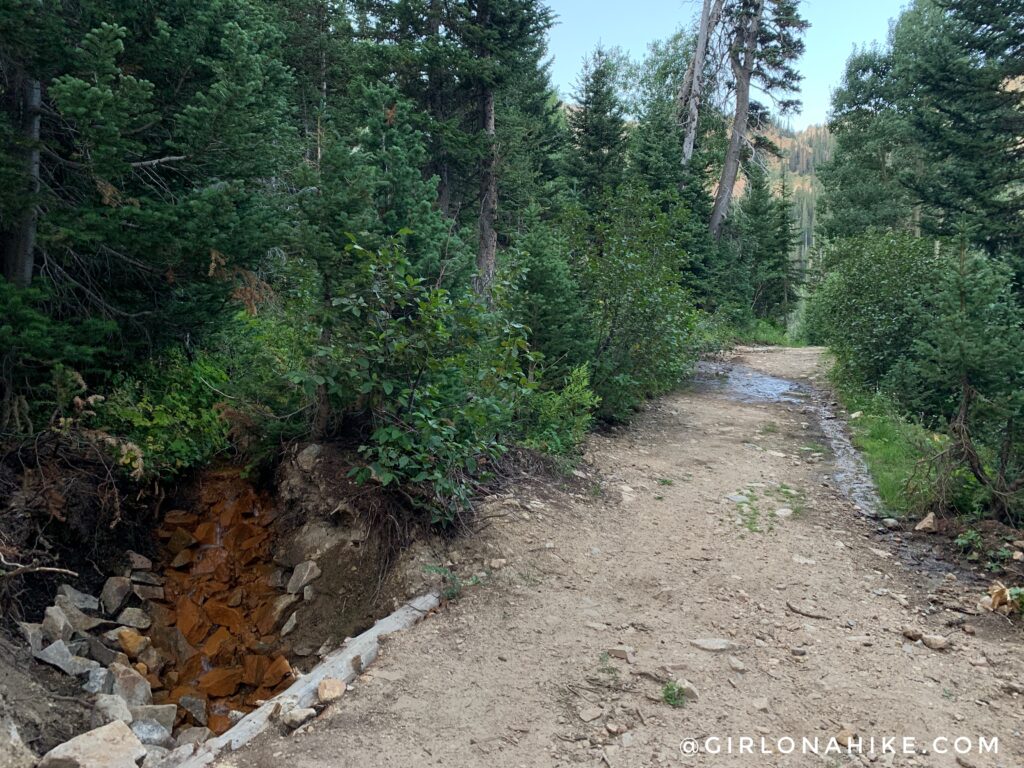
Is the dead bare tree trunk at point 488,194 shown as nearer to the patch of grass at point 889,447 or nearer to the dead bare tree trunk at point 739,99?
the patch of grass at point 889,447

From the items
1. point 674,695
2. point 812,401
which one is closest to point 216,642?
point 674,695

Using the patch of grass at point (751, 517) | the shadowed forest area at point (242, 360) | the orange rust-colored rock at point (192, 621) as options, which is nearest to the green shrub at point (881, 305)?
the shadowed forest area at point (242, 360)

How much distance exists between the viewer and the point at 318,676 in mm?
3465

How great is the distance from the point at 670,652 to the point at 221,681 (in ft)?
10.2

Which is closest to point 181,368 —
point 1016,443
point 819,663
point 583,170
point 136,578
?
point 136,578

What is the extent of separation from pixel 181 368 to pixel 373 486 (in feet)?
7.81

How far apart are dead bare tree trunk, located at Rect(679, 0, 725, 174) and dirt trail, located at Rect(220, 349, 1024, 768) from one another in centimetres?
1714

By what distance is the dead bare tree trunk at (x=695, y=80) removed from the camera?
66.7 ft

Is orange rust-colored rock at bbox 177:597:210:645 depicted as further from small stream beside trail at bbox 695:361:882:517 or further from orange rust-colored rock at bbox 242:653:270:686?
small stream beside trail at bbox 695:361:882:517

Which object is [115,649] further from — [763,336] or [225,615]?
[763,336]

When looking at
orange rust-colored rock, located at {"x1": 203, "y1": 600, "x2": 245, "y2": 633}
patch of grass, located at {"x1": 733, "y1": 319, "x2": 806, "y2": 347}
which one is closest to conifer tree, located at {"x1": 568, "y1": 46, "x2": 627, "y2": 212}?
patch of grass, located at {"x1": 733, "y1": 319, "x2": 806, "y2": 347}

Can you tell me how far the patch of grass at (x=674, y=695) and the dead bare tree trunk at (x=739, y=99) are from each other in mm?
20259

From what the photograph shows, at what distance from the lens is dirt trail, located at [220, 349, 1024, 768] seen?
304 centimetres

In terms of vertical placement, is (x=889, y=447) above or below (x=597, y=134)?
below
